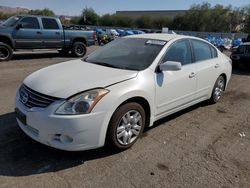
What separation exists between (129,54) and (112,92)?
126 cm

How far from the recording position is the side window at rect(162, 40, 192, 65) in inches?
174

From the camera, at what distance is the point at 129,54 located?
14.8ft

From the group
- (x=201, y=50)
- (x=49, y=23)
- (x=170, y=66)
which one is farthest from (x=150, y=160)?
(x=49, y=23)

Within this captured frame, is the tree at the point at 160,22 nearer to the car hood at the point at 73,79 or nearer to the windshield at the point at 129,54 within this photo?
the windshield at the point at 129,54

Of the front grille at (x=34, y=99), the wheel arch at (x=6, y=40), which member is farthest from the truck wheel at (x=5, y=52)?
the front grille at (x=34, y=99)

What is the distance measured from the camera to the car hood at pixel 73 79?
11.0 ft

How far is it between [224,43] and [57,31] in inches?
645

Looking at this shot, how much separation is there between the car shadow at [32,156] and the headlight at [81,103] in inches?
27.1

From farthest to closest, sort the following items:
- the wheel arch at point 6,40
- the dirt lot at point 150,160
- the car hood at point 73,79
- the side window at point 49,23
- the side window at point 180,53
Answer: the side window at point 49,23, the wheel arch at point 6,40, the side window at point 180,53, the car hood at point 73,79, the dirt lot at point 150,160

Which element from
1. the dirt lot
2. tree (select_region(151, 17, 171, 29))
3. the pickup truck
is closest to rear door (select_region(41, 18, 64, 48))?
the pickup truck

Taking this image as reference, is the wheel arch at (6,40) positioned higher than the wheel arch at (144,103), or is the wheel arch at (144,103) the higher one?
the wheel arch at (6,40)

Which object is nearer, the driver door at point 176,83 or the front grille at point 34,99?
the front grille at point 34,99

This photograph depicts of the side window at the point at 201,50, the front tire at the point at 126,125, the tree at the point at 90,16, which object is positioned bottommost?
the front tire at the point at 126,125

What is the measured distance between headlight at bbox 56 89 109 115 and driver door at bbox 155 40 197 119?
111 cm
